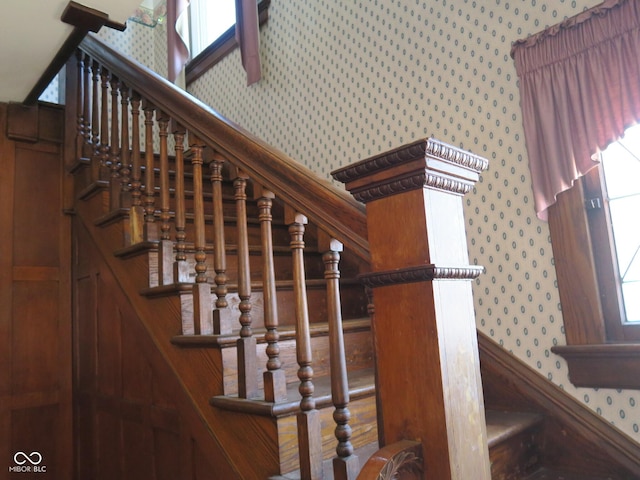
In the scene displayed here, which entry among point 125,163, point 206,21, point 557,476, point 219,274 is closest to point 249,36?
point 206,21

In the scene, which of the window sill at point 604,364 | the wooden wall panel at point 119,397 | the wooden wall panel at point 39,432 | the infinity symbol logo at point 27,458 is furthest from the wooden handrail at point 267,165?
the infinity symbol logo at point 27,458

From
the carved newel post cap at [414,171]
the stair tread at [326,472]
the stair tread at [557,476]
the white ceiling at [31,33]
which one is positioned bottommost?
the stair tread at [557,476]

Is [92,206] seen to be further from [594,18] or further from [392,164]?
[594,18]

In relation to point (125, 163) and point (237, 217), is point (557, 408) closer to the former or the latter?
point (237, 217)

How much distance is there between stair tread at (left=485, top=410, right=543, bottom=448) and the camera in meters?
1.62

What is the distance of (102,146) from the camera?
235cm

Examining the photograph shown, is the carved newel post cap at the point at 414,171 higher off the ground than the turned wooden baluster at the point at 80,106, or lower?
lower

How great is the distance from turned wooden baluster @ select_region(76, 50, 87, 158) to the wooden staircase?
0.07 feet

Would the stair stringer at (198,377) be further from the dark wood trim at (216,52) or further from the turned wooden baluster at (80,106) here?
the dark wood trim at (216,52)

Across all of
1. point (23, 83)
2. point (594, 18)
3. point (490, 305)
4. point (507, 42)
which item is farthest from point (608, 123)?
point (23, 83)

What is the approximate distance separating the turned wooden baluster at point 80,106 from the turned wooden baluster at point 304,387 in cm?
178

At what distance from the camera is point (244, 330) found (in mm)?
1447

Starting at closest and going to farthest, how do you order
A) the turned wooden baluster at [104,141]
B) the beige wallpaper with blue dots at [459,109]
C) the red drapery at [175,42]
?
1. the beige wallpaper with blue dots at [459,109]
2. the turned wooden baluster at [104,141]
3. the red drapery at [175,42]

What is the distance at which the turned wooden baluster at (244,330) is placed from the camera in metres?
1.43
